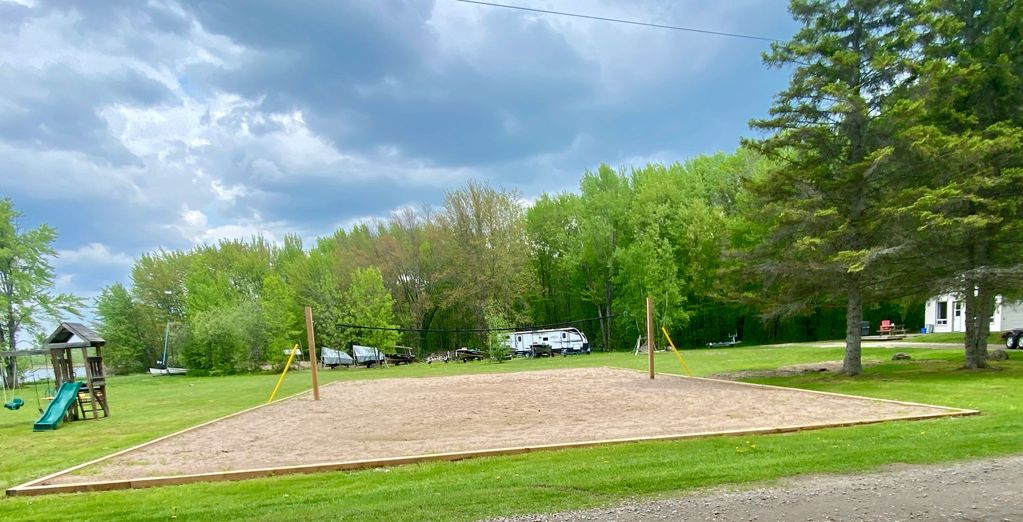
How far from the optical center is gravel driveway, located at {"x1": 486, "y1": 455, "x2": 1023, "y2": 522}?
411 centimetres

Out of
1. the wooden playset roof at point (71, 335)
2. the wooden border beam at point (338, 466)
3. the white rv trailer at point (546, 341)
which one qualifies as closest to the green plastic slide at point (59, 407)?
the wooden playset roof at point (71, 335)

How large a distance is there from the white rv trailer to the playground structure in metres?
27.0

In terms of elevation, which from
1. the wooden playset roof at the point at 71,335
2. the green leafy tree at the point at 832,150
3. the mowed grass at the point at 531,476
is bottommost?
the mowed grass at the point at 531,476

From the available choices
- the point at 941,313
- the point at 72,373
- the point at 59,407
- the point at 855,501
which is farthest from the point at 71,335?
the point at 941,313

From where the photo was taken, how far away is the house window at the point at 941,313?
37.5 m

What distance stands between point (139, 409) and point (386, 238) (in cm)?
3113

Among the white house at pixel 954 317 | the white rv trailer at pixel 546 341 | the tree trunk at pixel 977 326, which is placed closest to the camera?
the tree trunk at pixel 977 326

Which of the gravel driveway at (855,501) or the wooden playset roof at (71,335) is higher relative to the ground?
the wooden playset roof at (71,335)

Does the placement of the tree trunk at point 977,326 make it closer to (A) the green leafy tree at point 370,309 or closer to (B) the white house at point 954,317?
(B) the white house at point 954,317

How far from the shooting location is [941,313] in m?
38.0

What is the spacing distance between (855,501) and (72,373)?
17.5 metres

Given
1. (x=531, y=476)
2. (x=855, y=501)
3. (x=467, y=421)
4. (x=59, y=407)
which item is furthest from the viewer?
(x=59, y=407)

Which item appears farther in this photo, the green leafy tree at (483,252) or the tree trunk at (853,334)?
the green leafy tree at (483,252)

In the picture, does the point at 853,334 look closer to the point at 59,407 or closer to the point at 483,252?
the point at 59,407
